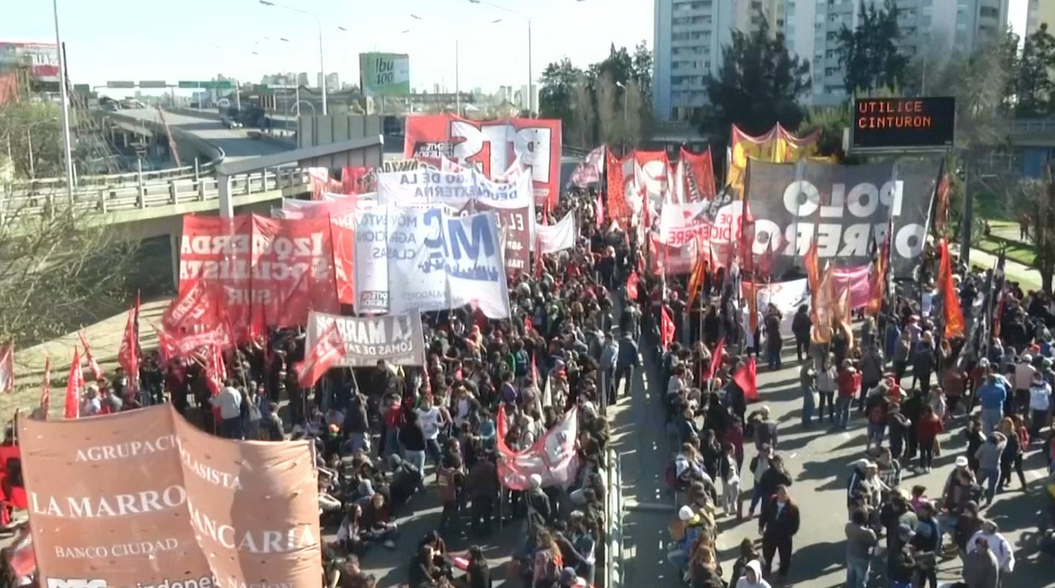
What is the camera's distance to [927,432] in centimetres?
1402

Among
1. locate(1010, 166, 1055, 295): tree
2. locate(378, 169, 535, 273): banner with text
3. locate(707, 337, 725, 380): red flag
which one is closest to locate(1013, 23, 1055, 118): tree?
locate(1010, 166, 1055, 295): tree

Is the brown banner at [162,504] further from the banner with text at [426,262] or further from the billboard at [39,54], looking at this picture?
the billboard at [39,54]

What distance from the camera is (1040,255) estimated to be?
84.1 feet

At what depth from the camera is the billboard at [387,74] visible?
111812 millimetres

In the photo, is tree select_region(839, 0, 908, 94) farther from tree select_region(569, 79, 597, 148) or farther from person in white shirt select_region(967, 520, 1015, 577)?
person in white shirt select_region(967, 520, 1015, 577)

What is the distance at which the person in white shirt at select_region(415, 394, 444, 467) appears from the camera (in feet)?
45.7

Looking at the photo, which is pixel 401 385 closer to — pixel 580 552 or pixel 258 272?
pixel 258 272

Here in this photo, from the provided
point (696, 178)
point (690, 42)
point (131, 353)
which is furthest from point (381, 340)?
point (690, 42)

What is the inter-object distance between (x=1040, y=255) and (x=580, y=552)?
1920 centimetres

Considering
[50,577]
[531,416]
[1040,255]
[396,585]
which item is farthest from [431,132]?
[50,577]

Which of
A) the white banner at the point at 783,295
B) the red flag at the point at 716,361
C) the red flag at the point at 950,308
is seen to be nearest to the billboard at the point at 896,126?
the white banner at the point at 783,295

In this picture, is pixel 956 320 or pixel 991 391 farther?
pixel 956 320

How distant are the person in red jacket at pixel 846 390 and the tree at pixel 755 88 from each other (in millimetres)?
51095

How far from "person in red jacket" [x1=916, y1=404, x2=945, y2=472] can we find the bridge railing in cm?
1547
